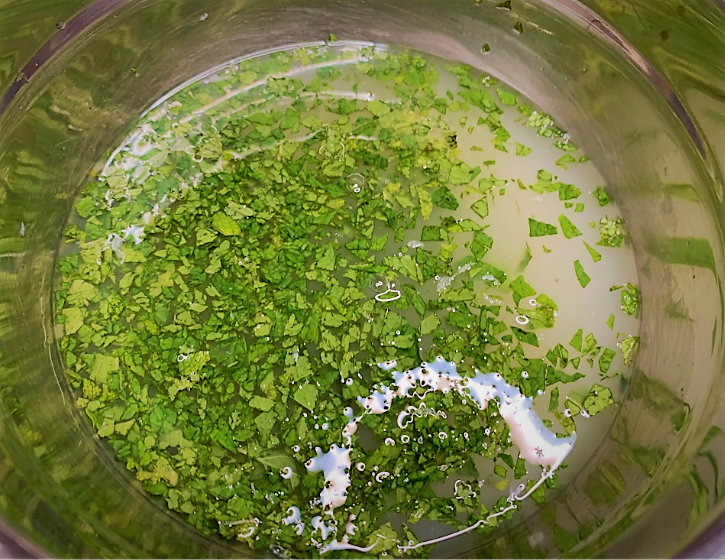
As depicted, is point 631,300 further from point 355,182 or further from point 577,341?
point 355,182

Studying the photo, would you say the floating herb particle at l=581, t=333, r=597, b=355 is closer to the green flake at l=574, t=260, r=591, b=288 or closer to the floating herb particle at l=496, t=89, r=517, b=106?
the green flake at l=574, t=260, r=591, b=288

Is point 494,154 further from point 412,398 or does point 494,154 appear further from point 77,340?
point 77,340

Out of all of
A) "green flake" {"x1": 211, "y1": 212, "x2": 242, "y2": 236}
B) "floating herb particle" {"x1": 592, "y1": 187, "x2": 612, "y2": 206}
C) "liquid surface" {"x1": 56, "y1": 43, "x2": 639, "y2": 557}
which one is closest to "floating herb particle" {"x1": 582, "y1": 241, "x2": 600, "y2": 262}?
"liquid surface" {"x1": 56, "y1": 43, "x2": 639, "y2": 557}

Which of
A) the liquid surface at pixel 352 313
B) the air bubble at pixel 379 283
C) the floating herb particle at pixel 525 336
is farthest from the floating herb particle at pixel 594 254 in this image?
the air bubble at pixel 379 283

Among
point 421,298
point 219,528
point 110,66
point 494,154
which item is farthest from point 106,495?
point 494,154

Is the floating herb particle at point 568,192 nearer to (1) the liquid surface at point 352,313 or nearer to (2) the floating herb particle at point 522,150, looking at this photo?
(1) the liquid surface at point 352,313
